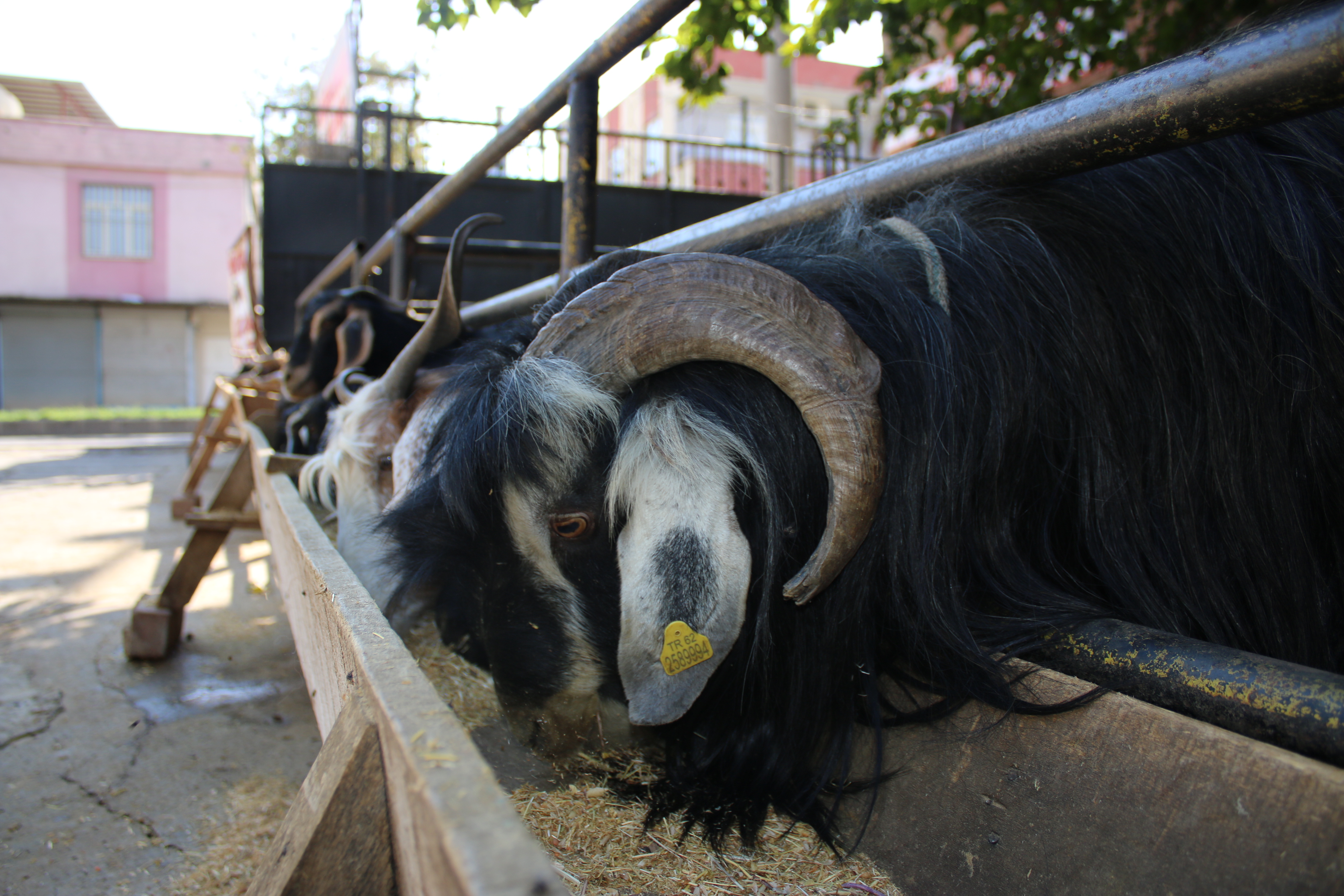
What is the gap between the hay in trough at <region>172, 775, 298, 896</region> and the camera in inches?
78.7

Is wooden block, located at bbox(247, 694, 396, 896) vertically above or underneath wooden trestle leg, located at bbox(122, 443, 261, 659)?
above

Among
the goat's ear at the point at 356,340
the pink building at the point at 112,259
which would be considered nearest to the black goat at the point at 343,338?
the goat's ear at the point at 356,340

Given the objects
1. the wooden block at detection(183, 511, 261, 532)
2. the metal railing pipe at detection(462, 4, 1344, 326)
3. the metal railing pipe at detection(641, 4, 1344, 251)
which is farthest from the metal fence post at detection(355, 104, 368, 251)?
the metal railing pipe at detection(641, 4, 1344, 251)

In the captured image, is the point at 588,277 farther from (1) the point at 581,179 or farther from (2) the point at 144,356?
(2) the point at 144,356

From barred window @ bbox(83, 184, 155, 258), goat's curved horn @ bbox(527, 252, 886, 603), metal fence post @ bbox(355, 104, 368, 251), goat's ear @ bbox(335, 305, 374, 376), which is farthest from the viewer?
barred window @ bbox(83, 184, 155, 258)

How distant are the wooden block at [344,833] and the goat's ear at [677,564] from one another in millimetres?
682

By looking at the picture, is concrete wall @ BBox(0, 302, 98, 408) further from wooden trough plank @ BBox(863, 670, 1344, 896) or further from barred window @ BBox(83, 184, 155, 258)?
wooden trough plank @ BBox(863, 670, 1344, 896)

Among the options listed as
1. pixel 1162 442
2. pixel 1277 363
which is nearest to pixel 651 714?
pixel 1162 442

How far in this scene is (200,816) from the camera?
2.37 metres

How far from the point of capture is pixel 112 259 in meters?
22.3

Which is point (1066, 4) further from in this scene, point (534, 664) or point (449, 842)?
point (449, 842)

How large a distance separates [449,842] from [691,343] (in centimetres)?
115

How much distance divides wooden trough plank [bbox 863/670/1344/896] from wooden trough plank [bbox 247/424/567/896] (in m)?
0.77

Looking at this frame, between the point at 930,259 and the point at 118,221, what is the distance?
26327 mm
